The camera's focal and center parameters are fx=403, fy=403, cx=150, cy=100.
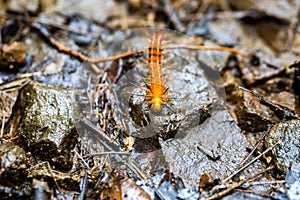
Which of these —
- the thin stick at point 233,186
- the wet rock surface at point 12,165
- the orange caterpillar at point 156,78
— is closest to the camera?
the wet rock surface at point 12,165

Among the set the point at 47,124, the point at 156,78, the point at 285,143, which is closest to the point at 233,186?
the point at 285,143

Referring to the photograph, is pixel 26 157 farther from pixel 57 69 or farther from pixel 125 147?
pixel 57 69

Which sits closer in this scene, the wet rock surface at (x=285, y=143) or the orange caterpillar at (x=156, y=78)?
the wet rock surface at (x=285, y=143)

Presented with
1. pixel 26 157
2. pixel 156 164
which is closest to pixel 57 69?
pixel 26 157

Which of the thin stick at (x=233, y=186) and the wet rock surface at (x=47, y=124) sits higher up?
the wet rock surface at (x=47, y=124)

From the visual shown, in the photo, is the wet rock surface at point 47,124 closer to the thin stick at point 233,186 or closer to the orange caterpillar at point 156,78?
the orange caterpillar at point 156,78

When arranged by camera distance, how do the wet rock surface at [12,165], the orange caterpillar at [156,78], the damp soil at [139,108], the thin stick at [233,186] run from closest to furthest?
the wet rock surface at [12,165] < the thin stick at [233,186] < the damp soil at [139,108] < the orange caterpillar at [156,78]

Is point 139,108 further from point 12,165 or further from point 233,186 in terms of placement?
point 12,165

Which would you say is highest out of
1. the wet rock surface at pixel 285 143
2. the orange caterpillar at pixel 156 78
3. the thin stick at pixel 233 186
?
the orange caterpillar at pixel 156 78

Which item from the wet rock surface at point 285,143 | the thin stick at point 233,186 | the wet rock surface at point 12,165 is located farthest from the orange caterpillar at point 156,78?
the wet rock surface at point 12,165
